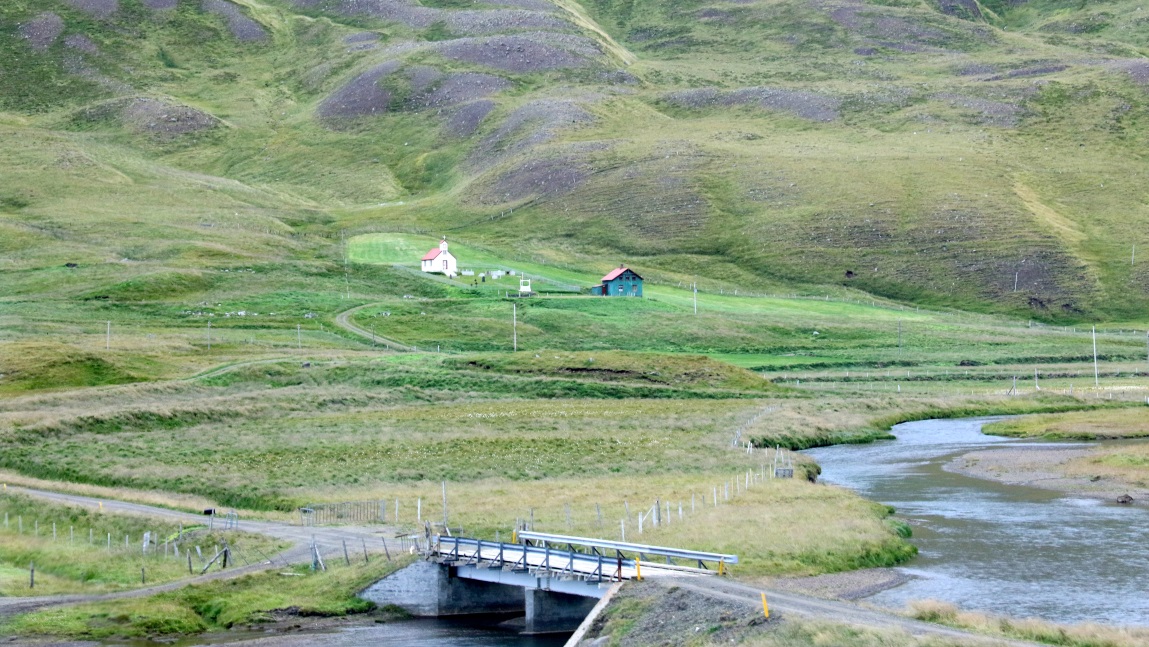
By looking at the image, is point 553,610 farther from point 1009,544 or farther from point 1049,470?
point 1049,470

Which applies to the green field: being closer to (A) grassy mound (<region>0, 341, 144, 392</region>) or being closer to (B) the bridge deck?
(A) grassy mound (<region>0, 341, 144, 392</region>)

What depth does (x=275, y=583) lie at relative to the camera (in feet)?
143

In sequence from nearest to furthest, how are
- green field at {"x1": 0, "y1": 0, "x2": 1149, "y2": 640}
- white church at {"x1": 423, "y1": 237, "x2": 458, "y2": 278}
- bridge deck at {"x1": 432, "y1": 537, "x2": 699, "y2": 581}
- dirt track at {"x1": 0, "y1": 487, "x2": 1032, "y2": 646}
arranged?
dirt track at {"x1": 0, "y1": 487, "x2": 1032, "y2": 646} < bridge deck at {"x1": 432, "y1": 537, "x2": 699, "y2": 581} < green field at {"x1": 0, "y1": 0, "x2": 1149, "y2": 640} < white church at {"x1": 423, "y1": 237, "x2": 458, "y2": 278}

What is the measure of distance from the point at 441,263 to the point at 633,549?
126 metres

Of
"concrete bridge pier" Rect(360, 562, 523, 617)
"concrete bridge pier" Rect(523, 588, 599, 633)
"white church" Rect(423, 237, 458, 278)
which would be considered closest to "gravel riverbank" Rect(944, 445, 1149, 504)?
"concrete bridge pier" Rect(523, 588, 599, 633)

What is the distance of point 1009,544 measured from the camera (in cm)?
5203

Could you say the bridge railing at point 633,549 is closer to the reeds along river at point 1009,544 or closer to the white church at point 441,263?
the reeds along river at point 1009,544

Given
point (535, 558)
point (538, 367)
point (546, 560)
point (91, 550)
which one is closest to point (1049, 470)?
point (535, 558)

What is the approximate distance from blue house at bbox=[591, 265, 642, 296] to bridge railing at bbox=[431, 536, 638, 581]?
109 metres

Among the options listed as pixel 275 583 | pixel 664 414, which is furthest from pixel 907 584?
pixel 664 414

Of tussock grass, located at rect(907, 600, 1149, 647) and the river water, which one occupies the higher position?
tussock grass, located at rect(907, 600, 1149, 647)

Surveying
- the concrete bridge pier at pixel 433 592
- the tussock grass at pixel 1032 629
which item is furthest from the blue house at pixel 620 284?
the tussock grass at pixel 1032 629

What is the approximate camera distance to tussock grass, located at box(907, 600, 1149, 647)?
32.9 meters

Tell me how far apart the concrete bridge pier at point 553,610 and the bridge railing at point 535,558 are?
34.6 inches
